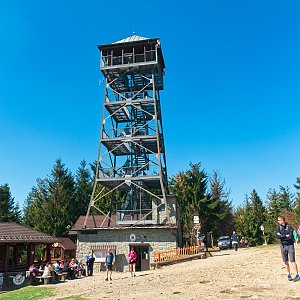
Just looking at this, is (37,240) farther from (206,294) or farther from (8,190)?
(8,190)

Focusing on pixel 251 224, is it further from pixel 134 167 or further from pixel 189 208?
pixel 134 167

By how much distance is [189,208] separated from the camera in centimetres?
3894

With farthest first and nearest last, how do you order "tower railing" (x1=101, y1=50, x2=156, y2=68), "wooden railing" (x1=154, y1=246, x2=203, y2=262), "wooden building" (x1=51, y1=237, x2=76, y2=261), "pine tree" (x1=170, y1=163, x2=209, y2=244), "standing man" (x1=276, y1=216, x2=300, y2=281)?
"pine tree" (x1=170, y1=163, x2=209, y2=244)
"wooden building" (x1=51, y1=237, x2=76, y2=261)
"tower railing" (x1=101, y1=50, x2=156, y2=68)
"wooden railing" (x1=154, y1=246, x2=203, y2=262)
"standing man" (x1=276, y1=216, x2=300, y2=281)

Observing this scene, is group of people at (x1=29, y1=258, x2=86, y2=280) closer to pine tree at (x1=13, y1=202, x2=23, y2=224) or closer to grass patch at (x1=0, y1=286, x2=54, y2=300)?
grass patch at (x1=0, y1=286, x2=54, y2=300)

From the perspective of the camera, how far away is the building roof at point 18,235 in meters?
18.7

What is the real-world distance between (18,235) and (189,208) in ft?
76.6

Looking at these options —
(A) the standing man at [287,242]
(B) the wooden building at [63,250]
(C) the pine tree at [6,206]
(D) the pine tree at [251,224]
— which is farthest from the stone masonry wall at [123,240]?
(C) the pine tree at [6,206]

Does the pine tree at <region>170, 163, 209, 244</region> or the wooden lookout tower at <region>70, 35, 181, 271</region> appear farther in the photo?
the pine tree at <region>170, 163, 209, 244</region>

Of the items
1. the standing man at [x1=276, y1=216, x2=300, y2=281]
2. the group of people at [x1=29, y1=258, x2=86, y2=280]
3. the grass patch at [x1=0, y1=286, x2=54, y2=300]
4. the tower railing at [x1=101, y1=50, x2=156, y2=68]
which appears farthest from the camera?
the tower railing at [x1=101, y1=50, x2=156, y2=68]

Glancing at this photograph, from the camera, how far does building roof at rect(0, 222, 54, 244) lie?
1872 cm

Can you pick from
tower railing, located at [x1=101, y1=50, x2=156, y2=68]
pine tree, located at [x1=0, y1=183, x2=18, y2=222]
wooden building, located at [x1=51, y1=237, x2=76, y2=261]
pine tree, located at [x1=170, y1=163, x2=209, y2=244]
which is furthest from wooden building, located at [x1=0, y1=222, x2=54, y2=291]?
pine tree, located at [x1=0, y1=183, x2=18, y2=222]

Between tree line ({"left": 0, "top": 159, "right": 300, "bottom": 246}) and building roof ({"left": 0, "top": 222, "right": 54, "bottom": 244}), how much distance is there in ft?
53.2

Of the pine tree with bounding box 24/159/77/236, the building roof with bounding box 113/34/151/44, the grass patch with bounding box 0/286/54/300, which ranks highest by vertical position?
the building roof with bounding box 113/34/151/44

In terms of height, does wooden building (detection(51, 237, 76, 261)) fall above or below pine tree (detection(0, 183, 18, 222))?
below
